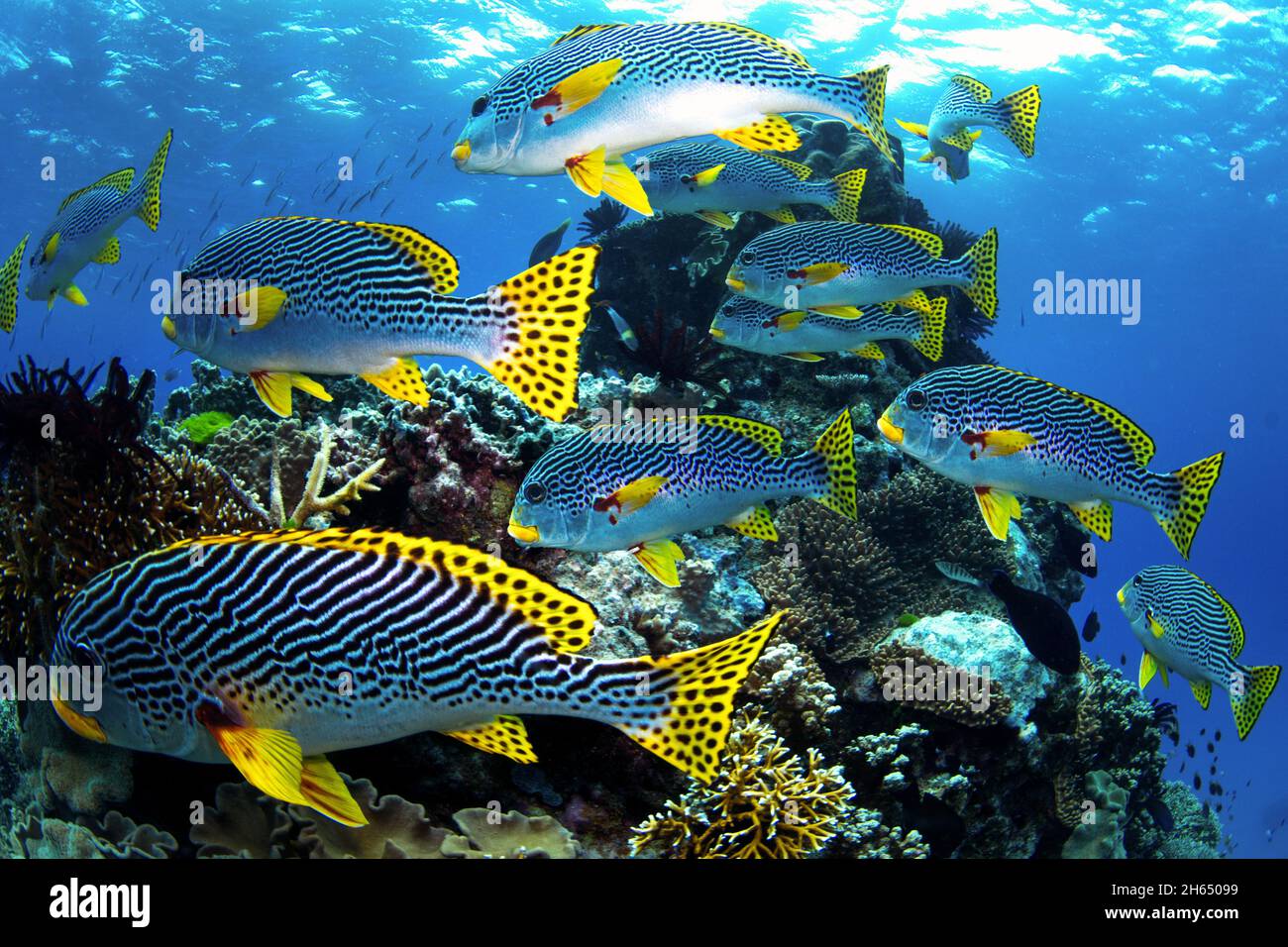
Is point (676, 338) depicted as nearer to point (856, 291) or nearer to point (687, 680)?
point (856, 291)

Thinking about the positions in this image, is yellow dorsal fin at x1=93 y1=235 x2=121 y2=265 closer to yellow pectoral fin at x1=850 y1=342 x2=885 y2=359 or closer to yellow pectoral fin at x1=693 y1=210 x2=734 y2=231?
yellow pectoral fin at x1=693 y1=210 x2=734 y2=231

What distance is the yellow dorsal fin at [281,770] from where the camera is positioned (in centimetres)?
224

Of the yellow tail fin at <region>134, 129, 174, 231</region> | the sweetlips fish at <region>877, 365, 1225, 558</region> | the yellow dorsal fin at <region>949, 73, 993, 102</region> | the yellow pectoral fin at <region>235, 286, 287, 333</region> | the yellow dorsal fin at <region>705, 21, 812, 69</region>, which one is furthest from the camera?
the yellow dorsal fin at <region>949, 73, 993, 102</region>

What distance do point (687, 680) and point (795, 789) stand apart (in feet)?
6.93

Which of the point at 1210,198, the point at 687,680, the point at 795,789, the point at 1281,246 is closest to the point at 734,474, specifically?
the point at 795,789

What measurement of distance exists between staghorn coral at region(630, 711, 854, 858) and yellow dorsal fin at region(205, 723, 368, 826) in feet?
6.10

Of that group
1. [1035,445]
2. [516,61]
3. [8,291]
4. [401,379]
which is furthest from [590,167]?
[516,61]

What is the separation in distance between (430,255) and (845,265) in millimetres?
3709

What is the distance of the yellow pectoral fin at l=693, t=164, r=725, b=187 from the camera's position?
6539 millimetres

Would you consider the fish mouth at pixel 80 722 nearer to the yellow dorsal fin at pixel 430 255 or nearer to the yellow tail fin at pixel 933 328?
the yellow dorsal fin at pixel 430 255

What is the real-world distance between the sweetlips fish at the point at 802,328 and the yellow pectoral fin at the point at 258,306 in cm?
381

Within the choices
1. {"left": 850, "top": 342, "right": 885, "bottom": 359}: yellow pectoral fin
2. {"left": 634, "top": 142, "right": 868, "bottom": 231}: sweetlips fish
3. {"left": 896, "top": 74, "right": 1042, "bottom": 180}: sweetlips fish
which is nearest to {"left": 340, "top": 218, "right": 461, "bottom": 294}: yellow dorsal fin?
{"left": 634, "top": 142, "right": 868, "bottom": 231}: sweetlips fish

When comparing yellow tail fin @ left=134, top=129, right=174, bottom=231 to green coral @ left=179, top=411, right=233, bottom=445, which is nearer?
yellow tail fin @ left=134, top=129, right=174, bottom=231

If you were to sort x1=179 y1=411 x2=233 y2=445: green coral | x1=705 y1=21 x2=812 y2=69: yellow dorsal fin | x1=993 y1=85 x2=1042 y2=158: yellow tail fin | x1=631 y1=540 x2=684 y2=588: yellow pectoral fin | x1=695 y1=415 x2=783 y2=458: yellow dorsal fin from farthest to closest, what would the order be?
x1=993 y1=85 x2=1042 y2=158: yellow tail fin, x1=179 y1=411 x2=233 y2=445: green coral, x1=695 y1=415 x2=783 y2=458: yellow dorsal fin, x1=631 y1=540 x2=684 y2=588: yellow pectoral fin, x1=705 y1=21 x2=812 y2=69: yellow dorsal fin
